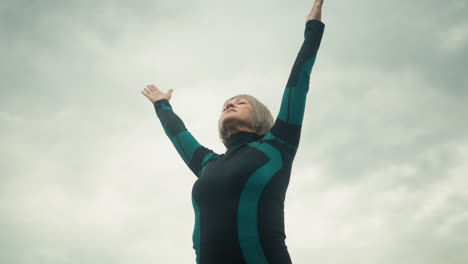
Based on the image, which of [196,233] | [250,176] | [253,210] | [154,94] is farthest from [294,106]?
[154,94]

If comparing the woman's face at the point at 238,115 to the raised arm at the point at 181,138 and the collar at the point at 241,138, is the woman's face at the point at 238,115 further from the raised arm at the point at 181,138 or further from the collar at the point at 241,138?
the raised arm at the point at 181,138

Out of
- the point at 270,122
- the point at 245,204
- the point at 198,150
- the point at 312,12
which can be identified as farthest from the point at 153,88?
the point at 245,204

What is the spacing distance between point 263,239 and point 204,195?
52cm

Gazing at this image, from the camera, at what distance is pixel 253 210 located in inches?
94.1

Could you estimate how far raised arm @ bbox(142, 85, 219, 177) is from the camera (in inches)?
129

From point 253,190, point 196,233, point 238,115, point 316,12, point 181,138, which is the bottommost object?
point 196,233

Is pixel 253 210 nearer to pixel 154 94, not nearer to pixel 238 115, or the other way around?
pixel 238 115

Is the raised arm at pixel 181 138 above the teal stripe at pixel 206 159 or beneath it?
above

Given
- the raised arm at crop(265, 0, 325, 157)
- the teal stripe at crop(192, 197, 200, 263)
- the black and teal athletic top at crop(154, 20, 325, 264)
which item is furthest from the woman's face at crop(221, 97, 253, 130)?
the teal stripe at crop(192, 197, 200, 263)

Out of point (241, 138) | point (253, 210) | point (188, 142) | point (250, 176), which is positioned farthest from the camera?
point (188, 142)

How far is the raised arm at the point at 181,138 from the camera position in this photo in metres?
3.27

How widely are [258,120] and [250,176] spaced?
777 millimetres

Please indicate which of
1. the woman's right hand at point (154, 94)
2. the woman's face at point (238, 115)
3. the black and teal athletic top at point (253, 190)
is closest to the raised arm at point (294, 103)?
the black and teal athletic top at point (253, 190)

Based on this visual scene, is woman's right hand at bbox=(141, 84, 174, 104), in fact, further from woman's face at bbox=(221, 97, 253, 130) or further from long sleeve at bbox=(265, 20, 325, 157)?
long sleeve at bbox=(265, 20, 325, 157)
